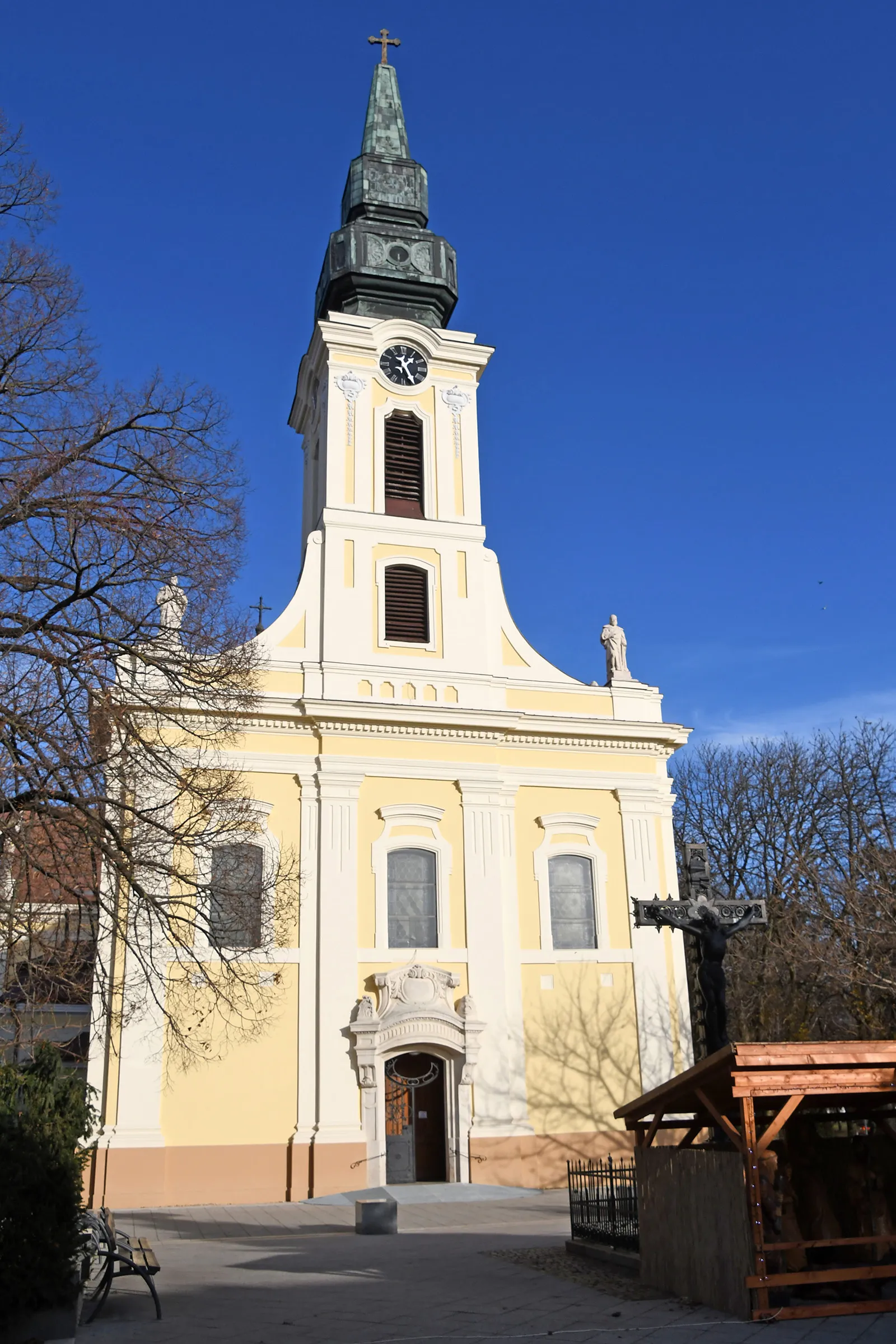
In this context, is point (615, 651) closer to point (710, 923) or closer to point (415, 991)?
point (415, 991)

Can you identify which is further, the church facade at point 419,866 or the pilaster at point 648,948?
the pilaster at point 648,948

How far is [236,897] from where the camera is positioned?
1283 cm

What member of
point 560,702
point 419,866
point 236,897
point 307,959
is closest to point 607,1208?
point 236,897

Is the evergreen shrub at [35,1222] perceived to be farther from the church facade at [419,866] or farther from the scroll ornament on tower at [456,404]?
the scroll ornament on tower at [456,404]

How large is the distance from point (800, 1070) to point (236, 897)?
6206mm

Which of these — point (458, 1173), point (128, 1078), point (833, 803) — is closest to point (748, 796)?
point (833, 803)

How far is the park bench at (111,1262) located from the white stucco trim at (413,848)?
36.1ft

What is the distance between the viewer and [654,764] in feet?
80.1

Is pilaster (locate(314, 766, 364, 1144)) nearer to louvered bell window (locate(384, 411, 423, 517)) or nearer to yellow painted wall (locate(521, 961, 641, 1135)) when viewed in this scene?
yellow painted wall (locate(521, 961, 641, 1135))

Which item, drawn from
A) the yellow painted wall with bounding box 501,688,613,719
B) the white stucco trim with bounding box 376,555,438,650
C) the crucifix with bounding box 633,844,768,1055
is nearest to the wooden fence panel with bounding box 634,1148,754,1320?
the crucifix with bounding box 633,844,768,1055

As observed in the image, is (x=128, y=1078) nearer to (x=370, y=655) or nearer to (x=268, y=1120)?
(x=268, y=1120)

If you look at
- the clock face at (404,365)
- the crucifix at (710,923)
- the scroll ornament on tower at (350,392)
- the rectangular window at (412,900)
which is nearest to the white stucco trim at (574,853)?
the rectangular window at (412,900)

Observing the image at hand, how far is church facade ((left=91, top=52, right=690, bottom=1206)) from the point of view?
19.8m

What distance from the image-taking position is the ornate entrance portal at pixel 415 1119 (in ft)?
67.9
